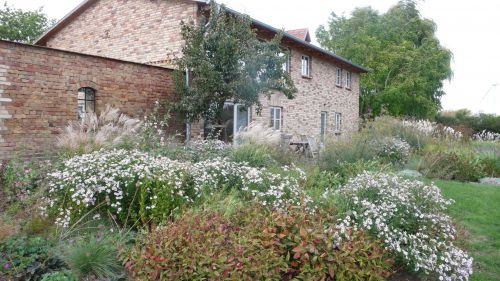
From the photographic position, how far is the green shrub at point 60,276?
11.7 ft

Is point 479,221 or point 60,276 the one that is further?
point 479,221

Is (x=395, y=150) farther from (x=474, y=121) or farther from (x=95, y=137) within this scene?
(x=474, y=121)

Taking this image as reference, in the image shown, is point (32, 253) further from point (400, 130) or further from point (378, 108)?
point (378, 108)

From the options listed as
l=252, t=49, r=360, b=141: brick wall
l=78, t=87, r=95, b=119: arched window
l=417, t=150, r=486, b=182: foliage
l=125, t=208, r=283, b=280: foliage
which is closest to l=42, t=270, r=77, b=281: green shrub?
l=125, t=208, r=283, b=280: foliage

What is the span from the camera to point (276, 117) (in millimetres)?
16984

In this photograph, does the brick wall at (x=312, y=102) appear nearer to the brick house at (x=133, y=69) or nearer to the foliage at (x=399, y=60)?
the brick house at (x=133, y=69)

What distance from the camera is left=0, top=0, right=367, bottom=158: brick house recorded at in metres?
9.04

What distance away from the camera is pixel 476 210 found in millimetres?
7262

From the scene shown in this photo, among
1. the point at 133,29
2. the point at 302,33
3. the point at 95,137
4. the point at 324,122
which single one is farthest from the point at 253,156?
the point at 302,33

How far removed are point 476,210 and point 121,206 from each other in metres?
5.87

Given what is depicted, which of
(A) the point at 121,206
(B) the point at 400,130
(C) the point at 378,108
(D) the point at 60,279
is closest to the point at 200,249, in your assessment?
(D) the point at 60,279

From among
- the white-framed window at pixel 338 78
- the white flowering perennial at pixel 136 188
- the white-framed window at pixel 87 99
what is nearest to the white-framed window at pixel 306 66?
the white-framed window at pixel 338 78

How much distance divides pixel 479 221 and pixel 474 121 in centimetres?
2551

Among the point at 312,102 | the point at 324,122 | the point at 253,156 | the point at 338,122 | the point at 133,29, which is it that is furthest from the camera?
the point at 338,122
